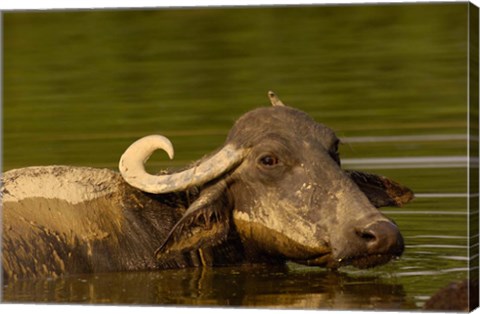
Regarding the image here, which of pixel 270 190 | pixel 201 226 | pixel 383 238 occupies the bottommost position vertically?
pixel 383 238

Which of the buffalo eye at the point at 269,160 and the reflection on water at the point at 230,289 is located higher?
the buffalo eye at the point at 269,160

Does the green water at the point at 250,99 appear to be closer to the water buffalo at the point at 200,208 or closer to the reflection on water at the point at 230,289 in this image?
the reflection on water at the point at 230,289

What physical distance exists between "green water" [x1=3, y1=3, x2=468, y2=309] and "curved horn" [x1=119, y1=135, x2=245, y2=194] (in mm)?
610

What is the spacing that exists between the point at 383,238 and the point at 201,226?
4.36 ft

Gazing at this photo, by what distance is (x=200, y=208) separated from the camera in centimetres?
1448

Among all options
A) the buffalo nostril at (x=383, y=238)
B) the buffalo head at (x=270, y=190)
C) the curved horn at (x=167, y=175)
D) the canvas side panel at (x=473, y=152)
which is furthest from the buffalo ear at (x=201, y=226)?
the canvas side panel at (x=473, y=152)

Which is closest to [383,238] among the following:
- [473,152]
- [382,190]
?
[473,152]

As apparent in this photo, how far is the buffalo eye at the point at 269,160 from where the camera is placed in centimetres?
1455

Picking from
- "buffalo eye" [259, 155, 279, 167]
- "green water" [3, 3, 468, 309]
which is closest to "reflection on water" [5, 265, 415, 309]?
"green water" [3, 3, 468, 309]

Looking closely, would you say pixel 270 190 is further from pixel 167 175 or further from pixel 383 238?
pixel 383 238

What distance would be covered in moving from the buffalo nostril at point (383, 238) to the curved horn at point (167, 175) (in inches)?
45.9

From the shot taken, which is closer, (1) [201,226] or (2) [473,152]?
(2) [473,152]

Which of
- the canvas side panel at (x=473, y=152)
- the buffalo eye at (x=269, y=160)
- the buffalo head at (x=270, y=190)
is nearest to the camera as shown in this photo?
the canvas side panel at (x=473, y=152)

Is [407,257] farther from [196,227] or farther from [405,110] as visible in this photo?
[405,110]
